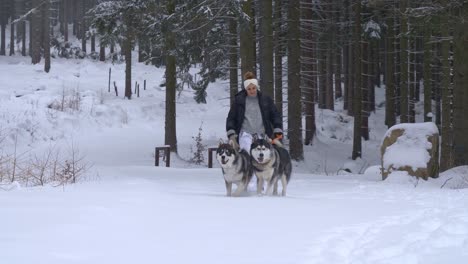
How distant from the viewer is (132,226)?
14.0ft

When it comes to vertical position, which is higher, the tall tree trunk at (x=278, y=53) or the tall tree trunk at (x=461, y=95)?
the tall tree trunk at (x=278, y=53)

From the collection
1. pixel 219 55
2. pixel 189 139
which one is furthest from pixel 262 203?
pixel 189 139

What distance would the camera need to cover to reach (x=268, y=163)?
296 inches

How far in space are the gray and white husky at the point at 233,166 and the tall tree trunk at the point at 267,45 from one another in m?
6.95

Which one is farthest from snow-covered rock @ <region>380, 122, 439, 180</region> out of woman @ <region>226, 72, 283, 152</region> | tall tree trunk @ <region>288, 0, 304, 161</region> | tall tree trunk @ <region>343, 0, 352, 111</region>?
tall tree trunk @ <region>343, 0, 352, 111</region>

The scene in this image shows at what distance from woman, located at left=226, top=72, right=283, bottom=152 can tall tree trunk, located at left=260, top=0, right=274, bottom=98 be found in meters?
6.05

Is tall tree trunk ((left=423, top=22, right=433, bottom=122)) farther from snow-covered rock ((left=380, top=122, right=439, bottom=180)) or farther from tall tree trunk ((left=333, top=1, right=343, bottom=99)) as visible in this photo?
snow-covered rock ((left=380, top=122, right=439, bottom=180))

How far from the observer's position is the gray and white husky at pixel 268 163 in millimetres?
7359

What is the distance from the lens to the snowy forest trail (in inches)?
133

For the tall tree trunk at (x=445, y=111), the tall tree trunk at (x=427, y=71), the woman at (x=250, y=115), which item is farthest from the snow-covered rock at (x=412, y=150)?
the tall tree trunk at (x=427, y=71)

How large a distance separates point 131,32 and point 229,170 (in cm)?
1152

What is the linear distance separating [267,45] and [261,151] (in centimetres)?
754

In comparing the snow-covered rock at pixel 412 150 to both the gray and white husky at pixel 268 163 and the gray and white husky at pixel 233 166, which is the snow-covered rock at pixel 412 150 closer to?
the gray and white husky at pixel 268 163

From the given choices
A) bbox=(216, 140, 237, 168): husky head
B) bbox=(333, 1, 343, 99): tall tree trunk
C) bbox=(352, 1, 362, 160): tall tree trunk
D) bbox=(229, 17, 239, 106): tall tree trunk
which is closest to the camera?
bbox=(216, 140, 237, 168): husky head
